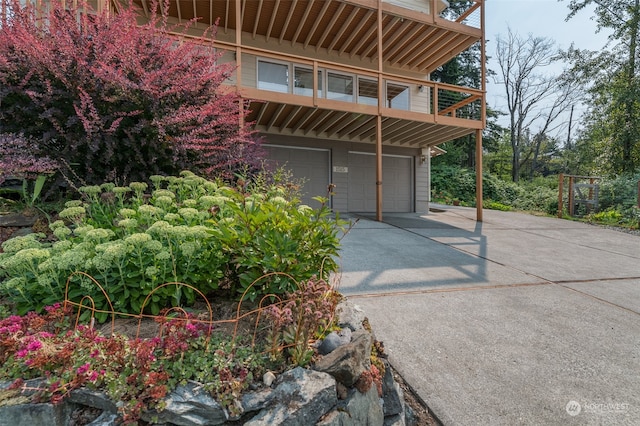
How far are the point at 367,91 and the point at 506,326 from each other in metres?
7.94

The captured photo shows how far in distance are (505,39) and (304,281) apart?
29921mm

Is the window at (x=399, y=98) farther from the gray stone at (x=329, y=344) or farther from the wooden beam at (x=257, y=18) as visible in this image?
the gray stone at (x=329, y=344)

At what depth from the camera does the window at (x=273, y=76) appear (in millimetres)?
8000

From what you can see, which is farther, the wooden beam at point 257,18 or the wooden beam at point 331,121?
the wooden beam at point 331,121

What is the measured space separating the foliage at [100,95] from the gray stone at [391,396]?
2.69 metres

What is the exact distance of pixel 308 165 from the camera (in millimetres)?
8914

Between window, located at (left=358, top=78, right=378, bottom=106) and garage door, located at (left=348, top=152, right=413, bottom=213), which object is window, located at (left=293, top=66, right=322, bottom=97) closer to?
window, located at (left=358, top=78, right=378, bottom=106)

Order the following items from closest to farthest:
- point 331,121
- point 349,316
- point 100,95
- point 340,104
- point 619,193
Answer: point 349,316, point 100,95, point 340,104, point 331,121, point 619,193

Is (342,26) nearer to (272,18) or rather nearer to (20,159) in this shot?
(272,18)

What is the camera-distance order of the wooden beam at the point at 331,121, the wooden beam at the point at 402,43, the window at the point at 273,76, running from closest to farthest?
the wooden beam at the point at 331,121 < the wooden beam at the point at 402,43 < the window at the point at 273,76

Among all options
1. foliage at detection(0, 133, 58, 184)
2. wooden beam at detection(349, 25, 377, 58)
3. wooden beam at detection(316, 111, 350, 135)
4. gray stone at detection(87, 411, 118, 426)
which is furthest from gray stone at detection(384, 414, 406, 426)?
wooden beam at detection(349, 25, 377, 58)

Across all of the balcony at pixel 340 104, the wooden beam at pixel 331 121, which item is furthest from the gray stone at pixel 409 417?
the wooden beam at pixel 331 121

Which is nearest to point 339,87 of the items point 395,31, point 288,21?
point 395,31

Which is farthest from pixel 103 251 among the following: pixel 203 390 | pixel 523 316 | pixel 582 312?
pixel 582 312
